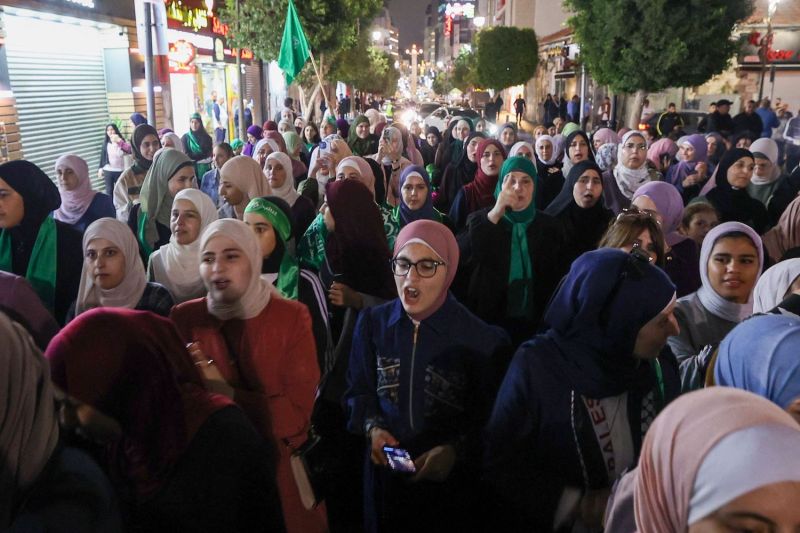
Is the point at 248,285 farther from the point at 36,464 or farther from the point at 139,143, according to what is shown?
the point at 139,143

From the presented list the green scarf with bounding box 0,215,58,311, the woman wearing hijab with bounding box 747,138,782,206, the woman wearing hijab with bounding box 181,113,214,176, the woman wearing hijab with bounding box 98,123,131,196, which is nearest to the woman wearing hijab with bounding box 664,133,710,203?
the woman wearing hijab with bounding box 747,138,782,206

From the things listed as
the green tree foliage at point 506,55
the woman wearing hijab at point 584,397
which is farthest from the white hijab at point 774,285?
the green tree foliage at point 506,55

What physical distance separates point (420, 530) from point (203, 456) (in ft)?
3.42

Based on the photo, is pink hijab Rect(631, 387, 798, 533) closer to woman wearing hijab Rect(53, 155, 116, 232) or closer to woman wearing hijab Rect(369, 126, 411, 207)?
woman wearing hijab Rect(53, 155, 116, 232)

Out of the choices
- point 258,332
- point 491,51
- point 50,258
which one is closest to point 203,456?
point 258,332

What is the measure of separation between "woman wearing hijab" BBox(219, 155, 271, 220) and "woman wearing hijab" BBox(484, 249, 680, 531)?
3.57 metres

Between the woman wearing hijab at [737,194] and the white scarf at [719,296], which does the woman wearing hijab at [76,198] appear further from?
the woman wearing hijab at [737,194]

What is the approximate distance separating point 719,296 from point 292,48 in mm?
9984

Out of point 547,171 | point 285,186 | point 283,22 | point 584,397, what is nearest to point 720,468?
point 584,397

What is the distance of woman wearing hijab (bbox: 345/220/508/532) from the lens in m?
2.53

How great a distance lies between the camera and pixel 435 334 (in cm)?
261

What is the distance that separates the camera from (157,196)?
5402 millimetres

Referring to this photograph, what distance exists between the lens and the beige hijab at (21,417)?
150cm

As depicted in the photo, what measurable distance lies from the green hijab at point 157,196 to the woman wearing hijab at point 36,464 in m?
3.66
